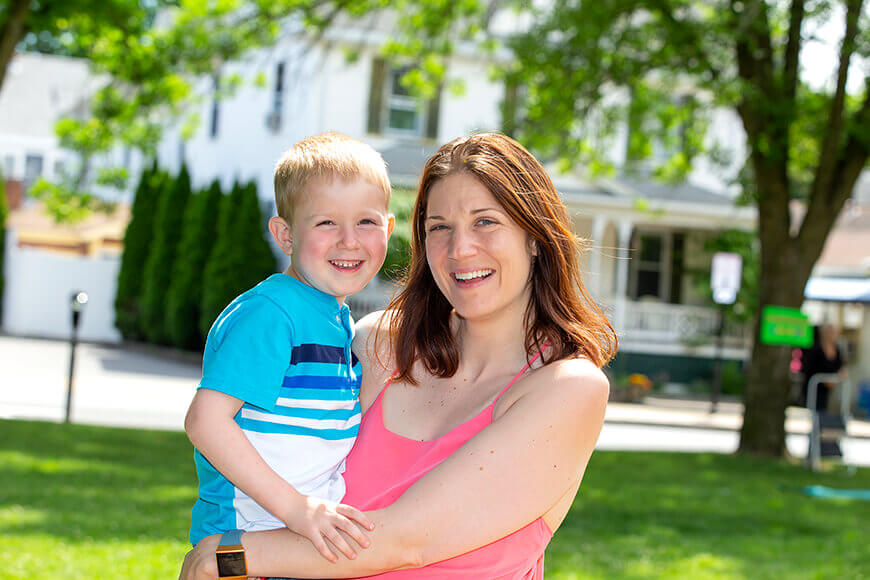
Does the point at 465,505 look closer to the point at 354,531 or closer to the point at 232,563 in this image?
the point at 354,531

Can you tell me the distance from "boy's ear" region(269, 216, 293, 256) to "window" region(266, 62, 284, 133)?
21.4 meters

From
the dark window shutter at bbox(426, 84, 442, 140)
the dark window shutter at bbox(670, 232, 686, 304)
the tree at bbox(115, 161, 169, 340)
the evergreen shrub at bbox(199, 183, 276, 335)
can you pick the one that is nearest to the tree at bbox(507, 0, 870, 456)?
the dark window shutter at bbox(426, 84, 442, 140)

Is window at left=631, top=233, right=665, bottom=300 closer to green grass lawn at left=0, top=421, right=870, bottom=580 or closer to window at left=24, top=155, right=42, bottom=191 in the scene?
green grass lawn at left=0, top=421, right=870, bottom=580

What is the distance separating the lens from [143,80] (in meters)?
12.4

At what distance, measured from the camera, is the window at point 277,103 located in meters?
23.9

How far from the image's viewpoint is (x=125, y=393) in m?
16.7

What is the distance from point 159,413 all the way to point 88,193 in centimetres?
345

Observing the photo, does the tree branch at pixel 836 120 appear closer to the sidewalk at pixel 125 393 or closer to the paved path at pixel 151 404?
the paved path at pixel 151 404

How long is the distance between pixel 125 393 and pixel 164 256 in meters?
10.0

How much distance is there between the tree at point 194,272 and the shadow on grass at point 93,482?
43.0 ft

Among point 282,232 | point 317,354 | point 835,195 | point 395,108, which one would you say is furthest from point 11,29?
point 395,108

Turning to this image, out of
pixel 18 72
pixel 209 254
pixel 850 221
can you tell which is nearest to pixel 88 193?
pixel 209 254

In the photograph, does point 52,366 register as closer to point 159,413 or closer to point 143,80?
point 159,413

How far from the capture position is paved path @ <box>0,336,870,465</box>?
1412 cm
